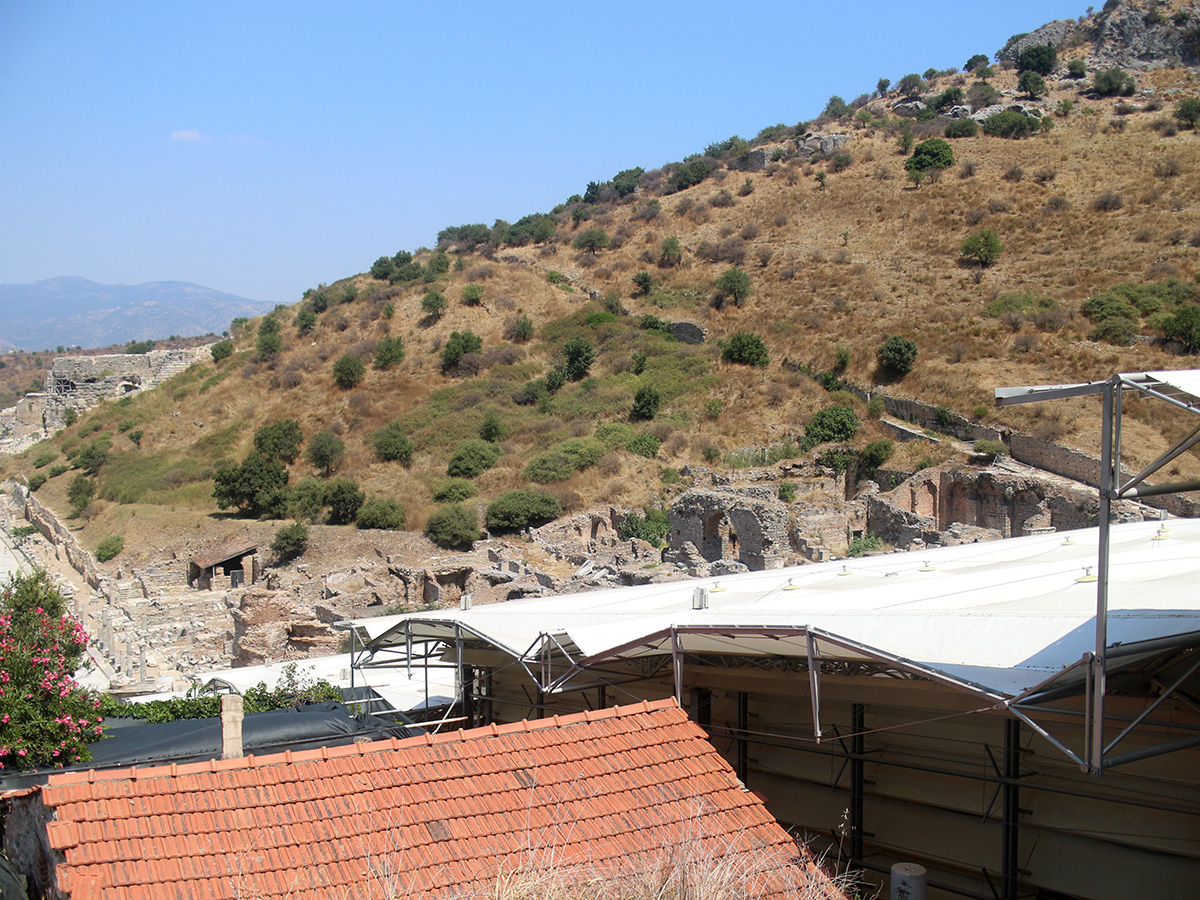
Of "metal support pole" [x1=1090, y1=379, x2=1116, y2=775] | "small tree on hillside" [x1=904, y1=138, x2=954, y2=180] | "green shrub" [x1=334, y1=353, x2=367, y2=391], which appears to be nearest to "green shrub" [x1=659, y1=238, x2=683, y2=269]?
"small tree on hillside" [x1=904, y1=138, x2=954, y2=180]

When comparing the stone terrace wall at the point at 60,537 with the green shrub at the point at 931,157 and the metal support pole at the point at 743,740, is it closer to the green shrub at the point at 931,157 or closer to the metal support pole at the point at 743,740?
the metal support pole at the point at 743,740

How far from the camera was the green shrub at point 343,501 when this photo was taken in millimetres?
36281

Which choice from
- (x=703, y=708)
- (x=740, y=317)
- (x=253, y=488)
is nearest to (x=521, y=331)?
(x=740, y=317)

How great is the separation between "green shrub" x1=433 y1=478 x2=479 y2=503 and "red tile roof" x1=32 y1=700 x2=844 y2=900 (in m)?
29.9

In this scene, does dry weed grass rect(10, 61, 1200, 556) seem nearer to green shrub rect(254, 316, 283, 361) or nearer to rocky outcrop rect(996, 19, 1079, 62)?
green shrub rect(254, 316, 283, 361)

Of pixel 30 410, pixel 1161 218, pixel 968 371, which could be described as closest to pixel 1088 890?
pixel 968 371

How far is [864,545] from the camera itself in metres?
24.7

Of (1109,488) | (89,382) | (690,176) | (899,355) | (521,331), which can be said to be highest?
(690,176)

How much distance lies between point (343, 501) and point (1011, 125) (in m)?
49.6

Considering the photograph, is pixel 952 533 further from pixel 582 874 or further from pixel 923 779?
pixel 582 874

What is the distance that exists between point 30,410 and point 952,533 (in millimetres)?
77052

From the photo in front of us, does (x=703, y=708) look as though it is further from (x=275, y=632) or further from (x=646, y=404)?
(x=646, y=404)

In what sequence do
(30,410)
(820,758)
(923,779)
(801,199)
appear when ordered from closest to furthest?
1. (923,779)
2. (820,758)
3. (801,199)
4. (30,410)

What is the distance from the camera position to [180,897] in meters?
5.14
